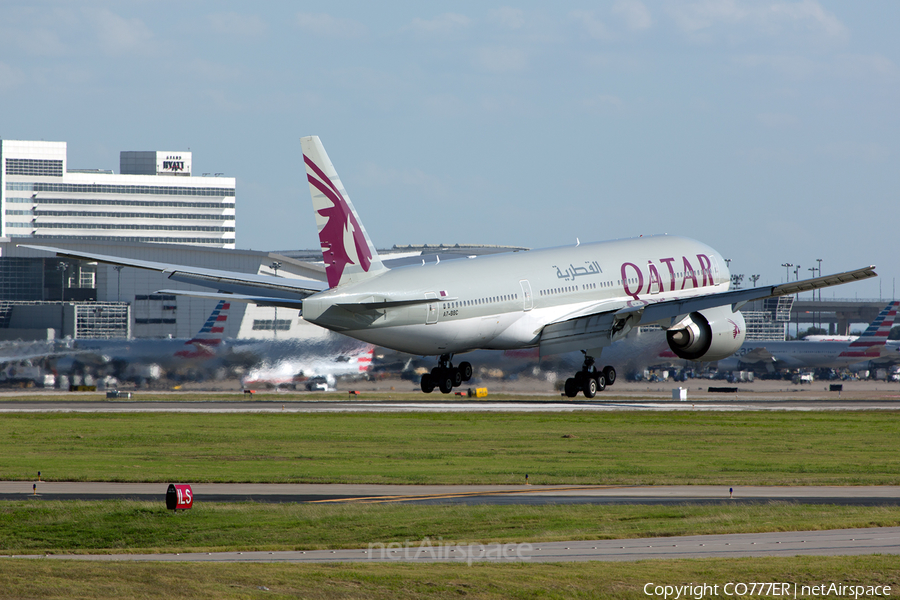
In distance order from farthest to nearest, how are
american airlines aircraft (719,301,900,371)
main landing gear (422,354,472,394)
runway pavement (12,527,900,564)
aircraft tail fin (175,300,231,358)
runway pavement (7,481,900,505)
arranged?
american airlines aircraft (719,301,900,371)
aircraft tail fin (175,300,231,358)
main landing gear (422,354,472,394)
runway pavement (7,481,900,505)
runway pavement (12,527,900,564)

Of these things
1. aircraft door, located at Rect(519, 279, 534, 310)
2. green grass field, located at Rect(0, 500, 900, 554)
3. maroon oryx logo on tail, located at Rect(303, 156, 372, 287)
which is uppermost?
maroon oryx logo on tail, located at Rect(303, 156, 372, 287)

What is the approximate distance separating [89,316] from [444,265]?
393ft

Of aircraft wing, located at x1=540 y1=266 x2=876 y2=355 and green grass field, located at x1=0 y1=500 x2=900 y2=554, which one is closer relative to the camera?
green grass field, located at x1=0 y1=500 x2=900 y2=554

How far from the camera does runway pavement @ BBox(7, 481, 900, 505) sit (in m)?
34.5

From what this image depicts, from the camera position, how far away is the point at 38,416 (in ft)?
222

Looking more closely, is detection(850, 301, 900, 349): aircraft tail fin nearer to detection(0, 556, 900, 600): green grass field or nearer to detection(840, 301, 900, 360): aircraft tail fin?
detection(840, 301, 900, 360): aircraft tail fin

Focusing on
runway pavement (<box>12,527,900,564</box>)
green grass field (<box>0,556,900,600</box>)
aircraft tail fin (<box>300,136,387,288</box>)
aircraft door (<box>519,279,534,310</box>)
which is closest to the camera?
green grass field (<box>0,556,900,600</box>)

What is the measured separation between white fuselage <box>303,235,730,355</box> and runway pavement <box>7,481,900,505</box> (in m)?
7.15

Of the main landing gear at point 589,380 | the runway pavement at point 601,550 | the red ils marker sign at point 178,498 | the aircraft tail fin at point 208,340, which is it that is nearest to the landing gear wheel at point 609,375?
the main landing gear at point 589,380

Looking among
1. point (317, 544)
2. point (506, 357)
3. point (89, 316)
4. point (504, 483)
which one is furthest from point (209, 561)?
point (89, 316)

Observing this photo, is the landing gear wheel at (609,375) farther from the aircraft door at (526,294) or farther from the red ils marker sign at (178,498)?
the red ils marker sign at (178,498)

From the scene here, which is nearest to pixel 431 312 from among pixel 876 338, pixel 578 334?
pixel 578 334

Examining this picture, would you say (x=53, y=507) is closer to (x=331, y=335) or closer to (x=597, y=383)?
(x=597, y=383)

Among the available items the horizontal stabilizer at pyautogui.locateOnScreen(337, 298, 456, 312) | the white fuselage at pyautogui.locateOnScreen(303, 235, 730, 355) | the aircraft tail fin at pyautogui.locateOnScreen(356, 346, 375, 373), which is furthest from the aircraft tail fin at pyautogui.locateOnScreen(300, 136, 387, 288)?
the aircraft tail fin at pyautogui.locateOnScreen(356, 346, 375, 373)
